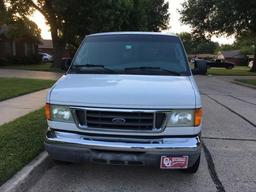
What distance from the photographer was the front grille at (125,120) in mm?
4977

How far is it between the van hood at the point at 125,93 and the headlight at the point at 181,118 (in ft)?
0.25

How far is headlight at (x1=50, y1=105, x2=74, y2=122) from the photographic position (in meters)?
5.15

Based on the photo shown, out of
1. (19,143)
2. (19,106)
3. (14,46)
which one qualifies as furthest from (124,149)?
(14,46)

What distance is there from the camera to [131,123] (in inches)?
197

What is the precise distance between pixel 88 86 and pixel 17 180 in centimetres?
140

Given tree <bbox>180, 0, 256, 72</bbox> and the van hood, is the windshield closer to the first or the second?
the van hood

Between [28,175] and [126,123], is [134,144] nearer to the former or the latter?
[126,123]

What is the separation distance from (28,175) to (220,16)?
31492mm

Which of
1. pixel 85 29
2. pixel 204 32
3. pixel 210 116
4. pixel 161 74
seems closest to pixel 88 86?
pixel 161 74

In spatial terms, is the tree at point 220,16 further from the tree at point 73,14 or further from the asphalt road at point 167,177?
the asphalt road at point 167,177

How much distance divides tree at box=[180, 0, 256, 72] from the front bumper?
1080 inches

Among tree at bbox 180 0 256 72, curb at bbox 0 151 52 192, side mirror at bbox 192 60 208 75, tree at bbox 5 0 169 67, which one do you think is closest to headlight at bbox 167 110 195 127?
curb at bbox 0 151 52 192

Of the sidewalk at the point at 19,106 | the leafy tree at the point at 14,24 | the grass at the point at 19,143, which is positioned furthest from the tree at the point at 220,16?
the grass at the point at 19,143

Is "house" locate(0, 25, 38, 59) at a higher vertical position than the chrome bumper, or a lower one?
lower
